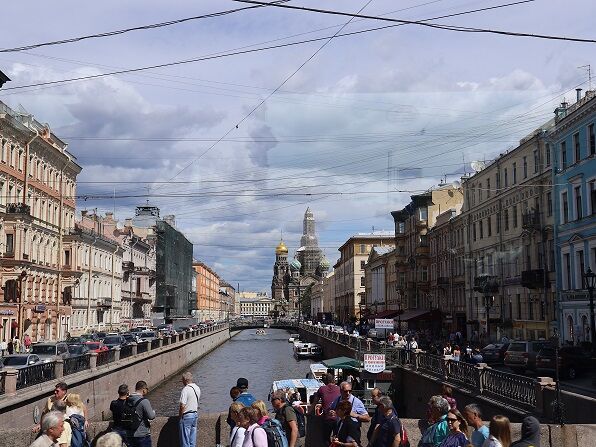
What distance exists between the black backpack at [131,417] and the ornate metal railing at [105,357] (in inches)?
937

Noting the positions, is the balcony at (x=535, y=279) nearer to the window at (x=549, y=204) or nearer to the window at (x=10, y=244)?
the window at (x=549, y=204)

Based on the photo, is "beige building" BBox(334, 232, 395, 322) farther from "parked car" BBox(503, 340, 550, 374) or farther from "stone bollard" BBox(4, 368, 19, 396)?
"stone bollard" BBox(4, 368, 19, 396)

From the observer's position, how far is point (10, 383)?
22.4 meters

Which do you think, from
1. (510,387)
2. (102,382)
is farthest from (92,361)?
(510,387)

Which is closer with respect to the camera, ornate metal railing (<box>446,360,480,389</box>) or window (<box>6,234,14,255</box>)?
ornate metal railing (<box>446,360,480,389</box>)

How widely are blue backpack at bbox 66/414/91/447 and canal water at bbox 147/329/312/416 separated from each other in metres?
26.3

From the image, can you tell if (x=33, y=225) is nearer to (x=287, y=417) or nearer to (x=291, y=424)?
(x=287, y=417)

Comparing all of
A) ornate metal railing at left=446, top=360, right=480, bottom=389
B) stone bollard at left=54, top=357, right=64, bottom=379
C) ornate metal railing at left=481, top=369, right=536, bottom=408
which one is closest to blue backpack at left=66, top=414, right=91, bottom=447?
ornate metal railing at left=481, top=369, right=536, bottom=408

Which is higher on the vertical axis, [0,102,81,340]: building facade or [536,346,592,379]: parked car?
[0,102,81,340]: building facade

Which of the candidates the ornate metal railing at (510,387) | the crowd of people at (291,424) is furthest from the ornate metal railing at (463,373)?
the crowd of people at (291,424)

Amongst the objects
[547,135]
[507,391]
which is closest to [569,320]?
[547,135]

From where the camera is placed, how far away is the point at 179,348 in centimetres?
6353

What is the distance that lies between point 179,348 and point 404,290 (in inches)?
1163

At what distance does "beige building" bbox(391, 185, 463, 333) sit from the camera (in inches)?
2852
